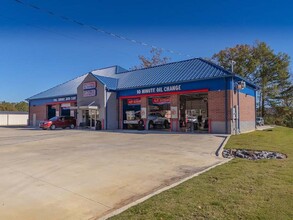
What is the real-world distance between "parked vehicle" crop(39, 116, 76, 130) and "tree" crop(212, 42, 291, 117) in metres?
27.5

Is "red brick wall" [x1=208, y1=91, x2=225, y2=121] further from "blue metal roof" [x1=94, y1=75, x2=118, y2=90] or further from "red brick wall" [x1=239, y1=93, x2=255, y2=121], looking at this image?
"blue metal roof" [x1=94, y1=75, x2=118, y2=90]

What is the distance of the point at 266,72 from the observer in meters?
42.7

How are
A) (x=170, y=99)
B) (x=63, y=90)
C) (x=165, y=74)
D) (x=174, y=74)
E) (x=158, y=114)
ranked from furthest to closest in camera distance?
1. (x=63, y=90)
2. (x=158, y=114)
3. (x=165, y=74)
4. (x=174, y=74)
5. (x=170, y=99)

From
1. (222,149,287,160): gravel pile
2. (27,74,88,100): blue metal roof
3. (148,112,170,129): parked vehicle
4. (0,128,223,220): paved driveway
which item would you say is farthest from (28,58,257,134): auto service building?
(0,128,223,220): paved driveway

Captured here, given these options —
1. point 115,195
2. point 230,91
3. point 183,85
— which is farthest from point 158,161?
point 183,85

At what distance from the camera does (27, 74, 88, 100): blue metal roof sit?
36.8 metres

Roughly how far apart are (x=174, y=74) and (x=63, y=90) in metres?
19.9

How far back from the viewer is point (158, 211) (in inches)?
173

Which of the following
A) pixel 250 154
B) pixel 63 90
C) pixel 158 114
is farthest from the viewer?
pixel 63 90

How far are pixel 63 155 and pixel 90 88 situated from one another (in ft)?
66.1

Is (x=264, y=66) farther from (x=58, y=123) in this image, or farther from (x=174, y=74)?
(x=58, y=123)

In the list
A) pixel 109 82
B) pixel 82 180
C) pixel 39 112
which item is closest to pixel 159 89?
pixel 109 82

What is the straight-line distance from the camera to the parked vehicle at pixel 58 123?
30.0 m

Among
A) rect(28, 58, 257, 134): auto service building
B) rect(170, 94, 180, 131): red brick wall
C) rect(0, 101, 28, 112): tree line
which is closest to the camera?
rect(28, 58, 257, 134): auto service building
